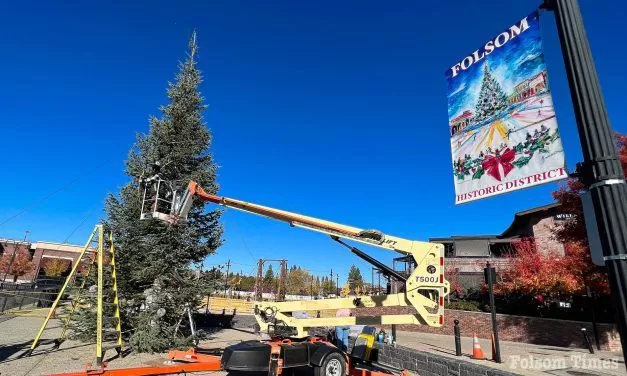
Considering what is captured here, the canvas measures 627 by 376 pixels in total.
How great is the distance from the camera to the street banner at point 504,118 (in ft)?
13.1

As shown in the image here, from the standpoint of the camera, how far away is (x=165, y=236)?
15.2 meters

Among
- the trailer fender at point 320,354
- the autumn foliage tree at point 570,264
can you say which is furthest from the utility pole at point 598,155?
the autumn foliage tree at point 570,264

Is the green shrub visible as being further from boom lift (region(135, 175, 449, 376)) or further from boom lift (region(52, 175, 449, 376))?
boom lift (region(135, 175, 449, 376))

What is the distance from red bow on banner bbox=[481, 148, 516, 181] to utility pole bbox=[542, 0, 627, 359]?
3.93 ft

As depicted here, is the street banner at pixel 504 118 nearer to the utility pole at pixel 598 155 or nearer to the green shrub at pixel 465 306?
the utility pole at pixel 598 155

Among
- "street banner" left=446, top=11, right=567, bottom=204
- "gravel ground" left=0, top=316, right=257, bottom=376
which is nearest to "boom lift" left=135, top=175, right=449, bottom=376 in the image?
"gravel ground" left=0, top=316, right=257, bottom=376

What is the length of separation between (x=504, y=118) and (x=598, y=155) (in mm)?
1637

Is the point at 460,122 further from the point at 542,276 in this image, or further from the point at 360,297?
the point at 542,276

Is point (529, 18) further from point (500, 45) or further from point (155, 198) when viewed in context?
point (155, 198)

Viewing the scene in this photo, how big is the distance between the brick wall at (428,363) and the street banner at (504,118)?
16.3 ft

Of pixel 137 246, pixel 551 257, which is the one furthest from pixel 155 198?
pixel 551 257

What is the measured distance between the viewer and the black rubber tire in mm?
8562

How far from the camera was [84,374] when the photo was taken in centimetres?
715

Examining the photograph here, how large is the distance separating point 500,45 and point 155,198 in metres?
9.34
